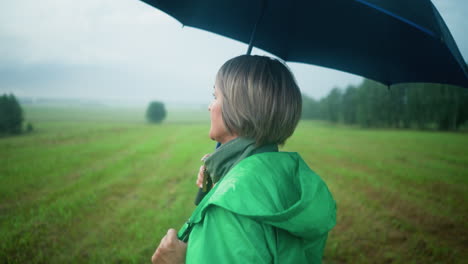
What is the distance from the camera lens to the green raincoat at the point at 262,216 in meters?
0.90

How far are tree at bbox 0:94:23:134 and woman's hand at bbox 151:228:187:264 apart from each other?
9043mm

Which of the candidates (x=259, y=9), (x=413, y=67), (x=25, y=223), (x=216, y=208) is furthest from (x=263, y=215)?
(x=25, y=223)

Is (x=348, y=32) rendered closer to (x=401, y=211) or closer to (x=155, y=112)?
(x=401, y=211)

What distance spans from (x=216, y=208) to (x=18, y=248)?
12.2 feet

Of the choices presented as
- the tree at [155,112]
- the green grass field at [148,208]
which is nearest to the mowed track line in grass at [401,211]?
the green grass field at [148,208]

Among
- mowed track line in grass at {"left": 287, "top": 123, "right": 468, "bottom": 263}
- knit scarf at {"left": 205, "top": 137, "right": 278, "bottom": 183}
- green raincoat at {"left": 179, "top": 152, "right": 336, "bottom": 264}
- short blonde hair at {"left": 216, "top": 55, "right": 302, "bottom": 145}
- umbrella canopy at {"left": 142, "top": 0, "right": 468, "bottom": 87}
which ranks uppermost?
umbrella canopy at {"left": 142, "top": 0, "right": 468, "bottom": 87}

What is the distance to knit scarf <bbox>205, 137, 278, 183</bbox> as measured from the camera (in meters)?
1.28

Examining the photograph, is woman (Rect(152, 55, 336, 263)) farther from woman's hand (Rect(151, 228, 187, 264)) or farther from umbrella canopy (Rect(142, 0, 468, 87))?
umbrella canopy (Rect(142, 0, 468, 87))

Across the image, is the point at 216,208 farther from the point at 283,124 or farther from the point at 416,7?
the point at 416,7

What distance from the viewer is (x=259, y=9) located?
213 cm

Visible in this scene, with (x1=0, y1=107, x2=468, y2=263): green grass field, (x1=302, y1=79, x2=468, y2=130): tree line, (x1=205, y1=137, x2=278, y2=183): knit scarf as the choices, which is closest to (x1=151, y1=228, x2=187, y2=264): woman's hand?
(x1=205, y1=137, x2=278, y2=183): knit scarf

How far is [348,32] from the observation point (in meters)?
1.84

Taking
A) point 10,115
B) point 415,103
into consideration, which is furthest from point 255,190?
point 415,103

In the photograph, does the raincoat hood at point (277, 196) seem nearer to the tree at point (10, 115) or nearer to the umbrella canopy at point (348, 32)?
the umbrella canopy at point (348, 32)
